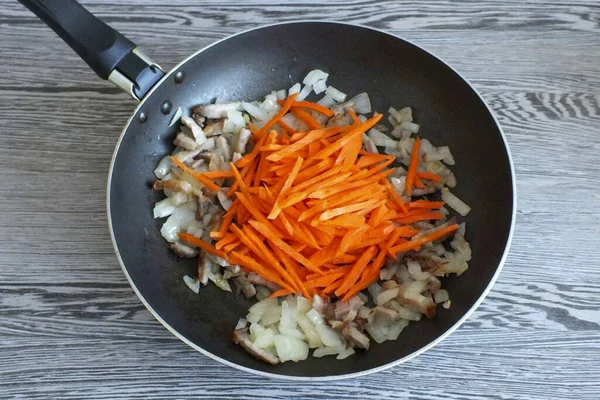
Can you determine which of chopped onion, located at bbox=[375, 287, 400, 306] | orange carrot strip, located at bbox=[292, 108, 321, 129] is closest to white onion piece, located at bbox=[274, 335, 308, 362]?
chopped onion, located at bbox=[375, 287, 400, 306]

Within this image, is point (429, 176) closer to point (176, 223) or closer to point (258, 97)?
point (258, 97)

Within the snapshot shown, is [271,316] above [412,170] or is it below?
below

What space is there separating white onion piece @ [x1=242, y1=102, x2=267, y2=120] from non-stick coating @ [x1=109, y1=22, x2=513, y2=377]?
0.06 m

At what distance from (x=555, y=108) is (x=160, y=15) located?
1293mm

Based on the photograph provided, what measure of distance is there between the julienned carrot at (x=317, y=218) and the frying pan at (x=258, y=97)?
100mm

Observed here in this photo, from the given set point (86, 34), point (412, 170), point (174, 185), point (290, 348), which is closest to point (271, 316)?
point (290, 348)

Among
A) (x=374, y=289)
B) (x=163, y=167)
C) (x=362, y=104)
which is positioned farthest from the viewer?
(x=362, y=104)

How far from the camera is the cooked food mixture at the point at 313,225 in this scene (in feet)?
4.64

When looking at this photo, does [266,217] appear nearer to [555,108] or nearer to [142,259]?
[142,259]

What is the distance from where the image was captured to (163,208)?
155 cm

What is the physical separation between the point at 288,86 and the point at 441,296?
75 centimetres

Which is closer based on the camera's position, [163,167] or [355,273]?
[355,273]

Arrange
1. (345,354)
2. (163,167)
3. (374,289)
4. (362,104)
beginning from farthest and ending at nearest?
(362,104), (163,167), (374,289), (345,354)

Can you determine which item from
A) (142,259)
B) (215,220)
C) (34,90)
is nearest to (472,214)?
(215,220)
